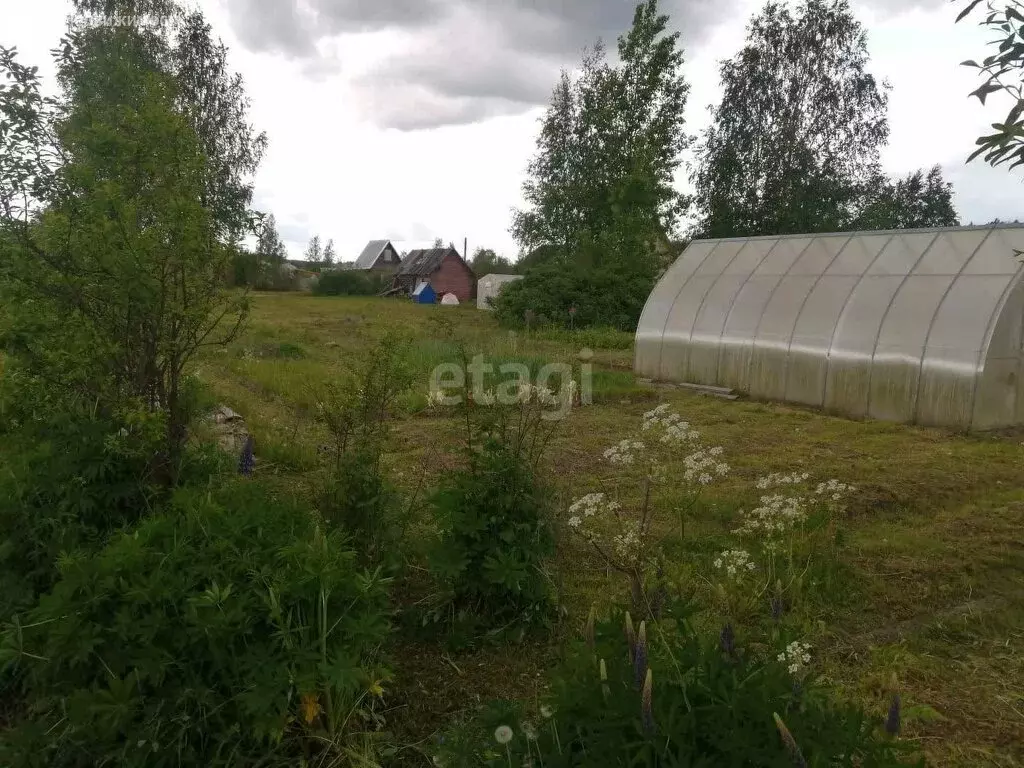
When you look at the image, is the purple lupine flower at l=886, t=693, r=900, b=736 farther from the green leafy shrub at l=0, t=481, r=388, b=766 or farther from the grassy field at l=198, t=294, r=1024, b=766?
the green leafy shrub at l=0, t=481, r=388, b=766

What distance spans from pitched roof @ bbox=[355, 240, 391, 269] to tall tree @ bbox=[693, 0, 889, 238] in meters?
29.8

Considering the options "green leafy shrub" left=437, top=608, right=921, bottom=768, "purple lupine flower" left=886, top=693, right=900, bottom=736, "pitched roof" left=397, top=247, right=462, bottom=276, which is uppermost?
"pitched roof" left=397, top=247, right=462, bottom=276

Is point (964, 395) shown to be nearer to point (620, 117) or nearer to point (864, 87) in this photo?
point (620, 117)

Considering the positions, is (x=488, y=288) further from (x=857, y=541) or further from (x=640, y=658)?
(x=640, y=658)

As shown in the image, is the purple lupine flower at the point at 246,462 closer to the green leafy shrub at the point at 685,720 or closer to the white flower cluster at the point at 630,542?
the white flower cluster at the point at 630,542

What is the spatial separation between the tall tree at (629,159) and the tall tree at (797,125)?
2.12 m

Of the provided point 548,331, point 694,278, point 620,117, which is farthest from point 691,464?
point 620,117

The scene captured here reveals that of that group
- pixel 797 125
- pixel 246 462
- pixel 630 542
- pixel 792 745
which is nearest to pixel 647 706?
pixel 792 745

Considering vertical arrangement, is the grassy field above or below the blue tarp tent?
below

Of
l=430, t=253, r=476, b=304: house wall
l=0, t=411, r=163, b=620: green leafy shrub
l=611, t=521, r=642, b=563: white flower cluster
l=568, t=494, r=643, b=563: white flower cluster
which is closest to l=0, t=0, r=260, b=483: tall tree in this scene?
l=0, t=411, r=163, b=620: green leafy shrub

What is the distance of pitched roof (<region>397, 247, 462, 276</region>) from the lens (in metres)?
40.2

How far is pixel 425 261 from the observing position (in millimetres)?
41469

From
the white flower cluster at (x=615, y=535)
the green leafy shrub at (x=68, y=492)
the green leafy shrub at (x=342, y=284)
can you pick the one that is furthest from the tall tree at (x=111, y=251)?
the green leafy shrub at (x=342, y=284)

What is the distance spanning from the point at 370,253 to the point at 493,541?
48848 mm
